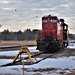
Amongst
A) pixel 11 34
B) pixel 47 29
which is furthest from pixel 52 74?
pixel 11 34

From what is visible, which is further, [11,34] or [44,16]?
[11,34]

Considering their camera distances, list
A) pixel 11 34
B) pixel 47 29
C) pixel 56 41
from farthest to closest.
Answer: pixel 11 34 < pixel 47 29 < pixel 56 41

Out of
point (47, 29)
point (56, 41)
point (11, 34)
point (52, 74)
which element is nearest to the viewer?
point (52, 74)

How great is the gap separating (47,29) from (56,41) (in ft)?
9.28

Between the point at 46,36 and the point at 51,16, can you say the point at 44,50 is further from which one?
the point at 51,16

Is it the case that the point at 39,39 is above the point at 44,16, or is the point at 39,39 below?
below

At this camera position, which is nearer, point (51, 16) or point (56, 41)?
point (56, 41)

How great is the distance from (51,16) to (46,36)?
2665mm

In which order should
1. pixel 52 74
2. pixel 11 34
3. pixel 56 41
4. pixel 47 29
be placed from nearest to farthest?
pixel 52 74 → pixel 56 41 → pixel 47 29 → pixel 11 34

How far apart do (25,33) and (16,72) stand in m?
182

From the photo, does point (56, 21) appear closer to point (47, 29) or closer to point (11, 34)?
point (47, 29)

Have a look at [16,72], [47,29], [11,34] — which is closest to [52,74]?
[16,72]

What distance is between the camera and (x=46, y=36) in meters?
32.7

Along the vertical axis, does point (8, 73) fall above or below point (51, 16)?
below
